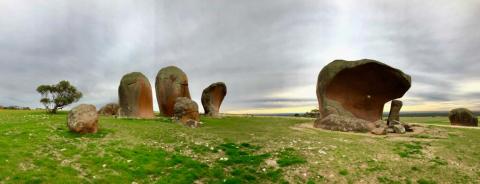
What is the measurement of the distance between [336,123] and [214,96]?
69.2 feet

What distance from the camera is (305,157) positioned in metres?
16.7

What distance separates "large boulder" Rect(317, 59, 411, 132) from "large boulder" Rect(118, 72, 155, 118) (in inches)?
697

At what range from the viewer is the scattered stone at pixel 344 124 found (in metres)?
27.3

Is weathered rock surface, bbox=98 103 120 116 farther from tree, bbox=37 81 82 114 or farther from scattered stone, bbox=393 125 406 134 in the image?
scattered stone, bbox=393 125 406 134

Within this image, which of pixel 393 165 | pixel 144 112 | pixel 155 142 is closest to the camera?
pixel 393 165

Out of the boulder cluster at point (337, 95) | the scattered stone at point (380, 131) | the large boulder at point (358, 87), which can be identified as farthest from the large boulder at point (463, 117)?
the scattered stone at point (380, 131)

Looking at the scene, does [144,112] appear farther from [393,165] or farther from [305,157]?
[393,165]

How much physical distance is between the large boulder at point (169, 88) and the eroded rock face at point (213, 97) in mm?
6660

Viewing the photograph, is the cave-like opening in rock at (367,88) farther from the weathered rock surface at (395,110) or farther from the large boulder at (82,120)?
the large boulder at (82,120)

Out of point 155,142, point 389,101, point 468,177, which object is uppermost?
point 389,101

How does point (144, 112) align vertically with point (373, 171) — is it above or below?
above

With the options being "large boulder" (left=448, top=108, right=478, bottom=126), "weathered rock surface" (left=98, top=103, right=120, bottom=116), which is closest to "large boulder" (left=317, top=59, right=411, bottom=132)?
"large boulder" (left=448, top=108, right=478, bottom=126)

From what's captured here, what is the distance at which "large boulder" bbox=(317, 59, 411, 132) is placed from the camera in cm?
3161

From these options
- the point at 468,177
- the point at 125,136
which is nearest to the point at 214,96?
the point at 125,136
